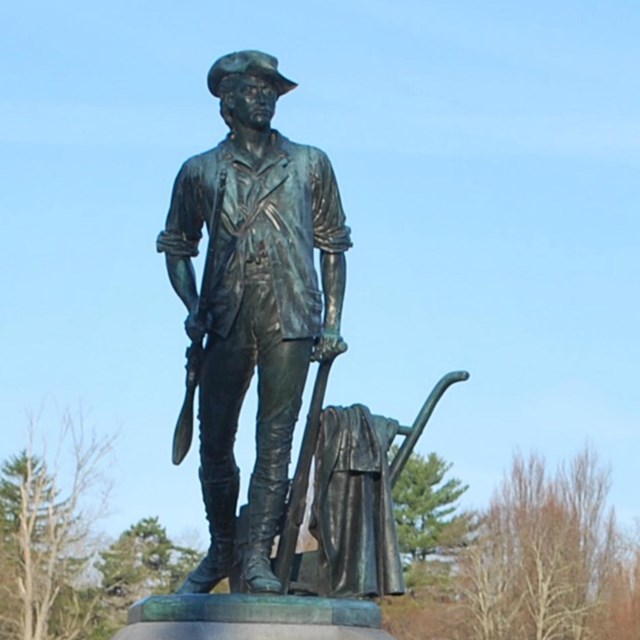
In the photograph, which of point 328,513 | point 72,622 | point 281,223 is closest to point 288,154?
point 281,223

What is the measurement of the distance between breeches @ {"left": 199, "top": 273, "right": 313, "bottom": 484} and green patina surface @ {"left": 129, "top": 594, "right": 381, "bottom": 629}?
29.9 inches

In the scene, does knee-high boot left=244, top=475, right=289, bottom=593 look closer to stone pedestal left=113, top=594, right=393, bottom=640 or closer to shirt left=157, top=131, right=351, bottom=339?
stone pedestal left=113, top=594, right=393, bottom=640

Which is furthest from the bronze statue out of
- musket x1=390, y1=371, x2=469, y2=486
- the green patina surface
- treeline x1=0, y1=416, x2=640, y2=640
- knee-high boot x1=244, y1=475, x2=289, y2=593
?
treeline x1=0, y1=416, x2=640, y2=640

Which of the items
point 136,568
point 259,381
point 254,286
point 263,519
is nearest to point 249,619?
point 263,519

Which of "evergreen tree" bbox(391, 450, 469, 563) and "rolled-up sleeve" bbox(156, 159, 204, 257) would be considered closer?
"rolled-up sleeve" bbox(156, 159, 204, 257)

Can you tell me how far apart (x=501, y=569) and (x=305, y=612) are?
160 feet

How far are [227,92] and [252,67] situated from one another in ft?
0.66

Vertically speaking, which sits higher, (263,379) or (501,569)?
(501,569)

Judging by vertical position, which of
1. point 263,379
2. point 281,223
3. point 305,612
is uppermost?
point 281,223

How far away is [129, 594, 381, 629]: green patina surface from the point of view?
7.88m

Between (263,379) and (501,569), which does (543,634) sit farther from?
(263,379)

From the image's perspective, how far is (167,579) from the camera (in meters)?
51.4

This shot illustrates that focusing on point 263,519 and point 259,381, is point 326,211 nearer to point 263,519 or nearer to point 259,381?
point 259,381

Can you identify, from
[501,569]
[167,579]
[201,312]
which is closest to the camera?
[201,312]
